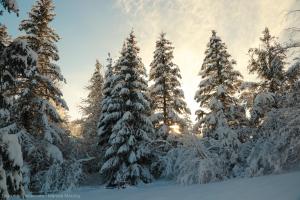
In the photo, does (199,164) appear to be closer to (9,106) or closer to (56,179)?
(56,179)

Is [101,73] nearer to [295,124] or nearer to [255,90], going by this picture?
[255,90]

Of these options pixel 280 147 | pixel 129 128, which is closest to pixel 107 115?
pixel 129 128

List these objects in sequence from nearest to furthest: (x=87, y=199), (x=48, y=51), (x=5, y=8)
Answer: (x=5, y=8) < (x=87, y=199) < (x=48, y=51)

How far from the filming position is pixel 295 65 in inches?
534

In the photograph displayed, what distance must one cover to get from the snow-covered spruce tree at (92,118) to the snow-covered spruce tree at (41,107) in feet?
23.6

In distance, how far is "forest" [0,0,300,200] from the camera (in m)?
13.5

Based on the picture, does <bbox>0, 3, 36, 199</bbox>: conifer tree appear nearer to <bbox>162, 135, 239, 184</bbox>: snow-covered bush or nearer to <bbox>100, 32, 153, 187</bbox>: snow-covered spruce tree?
<bbox>162, 135, 239, 184</bbox>: snow-covered bush

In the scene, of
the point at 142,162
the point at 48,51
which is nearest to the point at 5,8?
the point at 48,51

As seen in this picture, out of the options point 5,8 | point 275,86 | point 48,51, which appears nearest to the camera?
point 5,8

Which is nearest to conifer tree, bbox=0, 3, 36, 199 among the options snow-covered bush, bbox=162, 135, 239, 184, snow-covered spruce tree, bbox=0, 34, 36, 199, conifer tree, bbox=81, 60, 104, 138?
snow-covered spruce tree, bbox=0, 34, 36, 199

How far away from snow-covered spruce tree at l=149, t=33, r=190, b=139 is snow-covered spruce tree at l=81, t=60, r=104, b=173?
278 inches

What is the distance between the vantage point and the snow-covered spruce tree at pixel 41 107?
17.7m

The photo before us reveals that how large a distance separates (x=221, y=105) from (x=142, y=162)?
704 cm

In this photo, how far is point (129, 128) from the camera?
2244 centimetres
